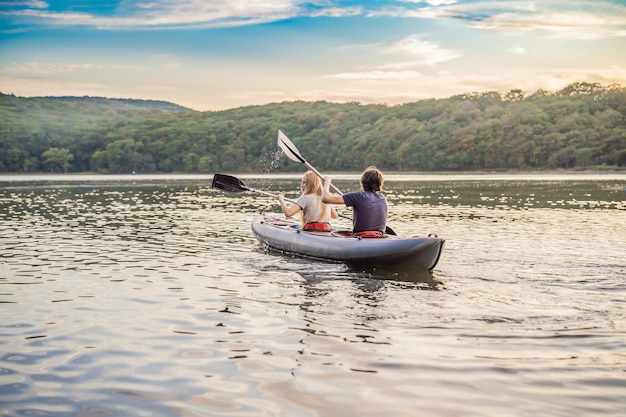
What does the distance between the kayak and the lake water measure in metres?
0.28

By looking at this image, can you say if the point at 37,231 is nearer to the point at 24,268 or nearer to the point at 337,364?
the point at 24,268

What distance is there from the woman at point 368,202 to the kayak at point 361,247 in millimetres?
278

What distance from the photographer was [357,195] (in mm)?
12727

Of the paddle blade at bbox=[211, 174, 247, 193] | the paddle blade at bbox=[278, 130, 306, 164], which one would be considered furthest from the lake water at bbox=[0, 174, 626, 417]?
the paddle blade at bbox=[211, 174, 247, 193]

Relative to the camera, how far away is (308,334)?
7926 millimetres

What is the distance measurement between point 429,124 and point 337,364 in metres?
149

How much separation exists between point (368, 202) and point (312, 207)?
88.4 inches

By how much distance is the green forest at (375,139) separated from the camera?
4926 inches

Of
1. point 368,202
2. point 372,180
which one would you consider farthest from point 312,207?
point 372,180

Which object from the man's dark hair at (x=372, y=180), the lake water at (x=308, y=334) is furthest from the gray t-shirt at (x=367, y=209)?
the lake water at (x=308, y=334)

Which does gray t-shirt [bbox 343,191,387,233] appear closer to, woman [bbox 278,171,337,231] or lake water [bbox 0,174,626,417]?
lake water [bbox 0,174,626,417]

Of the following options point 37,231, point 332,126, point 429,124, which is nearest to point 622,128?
point 429,124

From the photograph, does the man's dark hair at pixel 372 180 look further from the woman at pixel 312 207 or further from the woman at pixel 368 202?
the woman at pixel 312 207

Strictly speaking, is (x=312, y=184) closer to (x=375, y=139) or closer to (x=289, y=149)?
(x=289, y=149)
